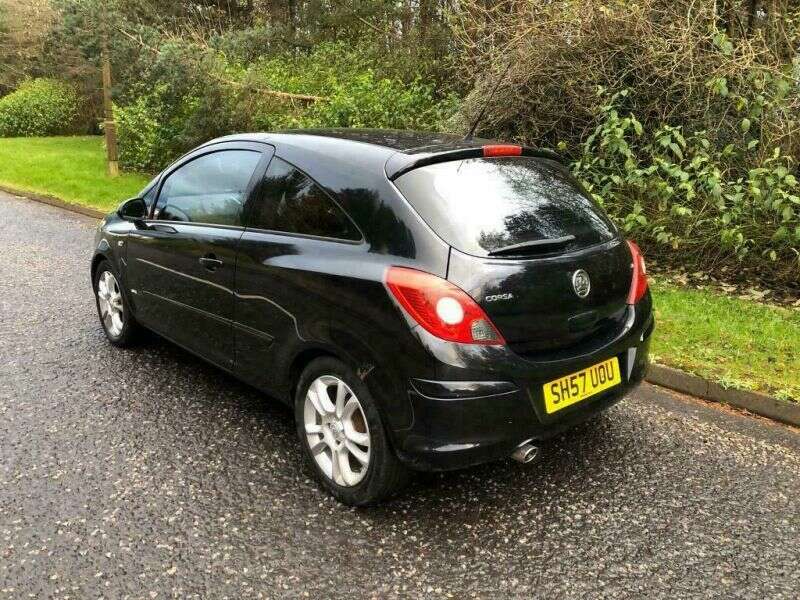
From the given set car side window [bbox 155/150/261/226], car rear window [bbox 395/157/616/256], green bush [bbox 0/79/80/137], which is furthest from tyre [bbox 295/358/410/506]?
green bush [bbox 0/79/80/137]

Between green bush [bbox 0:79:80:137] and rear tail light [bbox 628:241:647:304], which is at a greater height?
rear tail light [bbox 628:241:647:304]

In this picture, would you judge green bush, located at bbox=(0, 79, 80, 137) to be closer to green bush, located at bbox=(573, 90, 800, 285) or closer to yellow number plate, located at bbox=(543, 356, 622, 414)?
green bush, located at bbox=(573, 90, 800, 285)

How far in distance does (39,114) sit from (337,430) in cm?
2535

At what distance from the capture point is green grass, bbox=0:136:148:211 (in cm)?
1202

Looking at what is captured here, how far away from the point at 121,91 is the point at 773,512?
16.8 meters

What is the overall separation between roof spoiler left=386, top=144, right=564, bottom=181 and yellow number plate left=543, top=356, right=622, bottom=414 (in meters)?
1.08

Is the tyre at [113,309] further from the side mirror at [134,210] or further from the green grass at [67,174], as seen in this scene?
the green grass at [67,174]

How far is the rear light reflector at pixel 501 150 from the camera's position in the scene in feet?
10.2

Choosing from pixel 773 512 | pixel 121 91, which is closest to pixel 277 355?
pixel 773 512

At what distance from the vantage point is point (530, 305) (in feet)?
8.64

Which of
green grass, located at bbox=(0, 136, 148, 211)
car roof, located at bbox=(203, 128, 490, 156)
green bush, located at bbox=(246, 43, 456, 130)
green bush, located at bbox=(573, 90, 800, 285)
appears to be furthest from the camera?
green grass, located at bbox=(0, 136, 148, 211)

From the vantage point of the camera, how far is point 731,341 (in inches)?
184

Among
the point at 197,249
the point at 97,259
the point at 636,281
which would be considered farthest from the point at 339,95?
the point at 636,281

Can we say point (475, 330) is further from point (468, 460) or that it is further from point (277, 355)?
point (277, 355)
